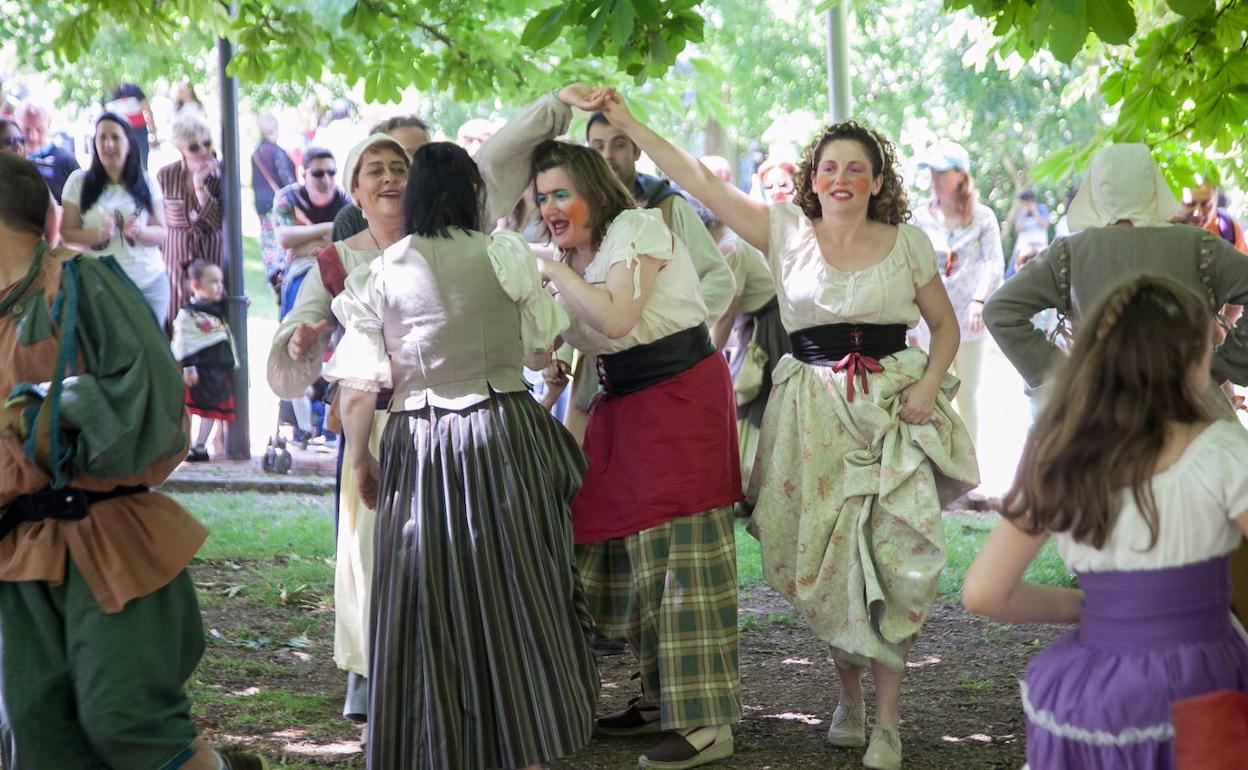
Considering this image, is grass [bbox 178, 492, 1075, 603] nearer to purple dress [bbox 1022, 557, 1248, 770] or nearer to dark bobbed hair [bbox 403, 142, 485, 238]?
dark bobbed hair [bbox 403, 142, 485, 238]

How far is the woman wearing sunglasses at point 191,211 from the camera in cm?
1068

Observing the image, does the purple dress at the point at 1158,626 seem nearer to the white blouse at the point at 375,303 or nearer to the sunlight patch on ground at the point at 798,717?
the white blouse at the point at 375,303

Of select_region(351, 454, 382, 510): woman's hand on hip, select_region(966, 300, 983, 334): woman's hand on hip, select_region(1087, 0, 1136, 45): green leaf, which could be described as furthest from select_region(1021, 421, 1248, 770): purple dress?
select_region(966, 300, 983, 334): woman's hand on hip

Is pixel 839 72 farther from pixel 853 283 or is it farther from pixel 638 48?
pixel 853 283

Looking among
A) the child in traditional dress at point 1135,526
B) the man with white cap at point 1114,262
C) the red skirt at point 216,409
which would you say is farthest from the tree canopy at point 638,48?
the red skirt at point 216,409

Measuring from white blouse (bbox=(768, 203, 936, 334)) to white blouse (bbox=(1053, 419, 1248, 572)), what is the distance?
6.49 ft

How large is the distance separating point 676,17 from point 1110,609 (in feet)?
9.28

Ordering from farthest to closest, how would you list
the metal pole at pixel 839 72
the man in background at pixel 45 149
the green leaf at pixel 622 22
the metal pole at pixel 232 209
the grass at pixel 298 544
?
the man in background at pixel 45 149 < the metal pole at pixel 232 209 < the metal pole at pixel 839 72 < the grass at pixel 298 544 < the green leaf at pixel 622 22

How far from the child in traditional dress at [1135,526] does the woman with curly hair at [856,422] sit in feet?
5.61

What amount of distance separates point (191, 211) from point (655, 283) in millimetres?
6930

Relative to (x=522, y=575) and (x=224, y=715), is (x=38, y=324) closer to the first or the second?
(x=522, y=575)

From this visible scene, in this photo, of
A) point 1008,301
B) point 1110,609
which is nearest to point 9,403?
point 1110,609

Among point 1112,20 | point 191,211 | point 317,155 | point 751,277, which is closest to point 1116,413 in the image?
point 1112,20

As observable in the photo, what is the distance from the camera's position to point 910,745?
197 inches
